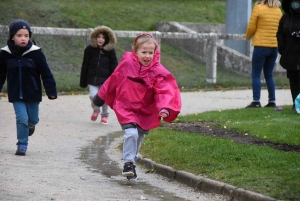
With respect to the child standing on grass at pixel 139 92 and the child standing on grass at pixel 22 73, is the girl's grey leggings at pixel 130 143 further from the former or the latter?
the child standing on grass at pixel 22 73

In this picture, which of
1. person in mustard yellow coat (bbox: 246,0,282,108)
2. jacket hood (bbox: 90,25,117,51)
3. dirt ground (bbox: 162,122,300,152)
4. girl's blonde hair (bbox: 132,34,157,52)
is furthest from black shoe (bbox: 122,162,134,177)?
person in mustard yellow coat (bbox: 246,0,282,108)

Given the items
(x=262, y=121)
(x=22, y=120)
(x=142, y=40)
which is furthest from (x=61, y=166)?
(x=262, y=121)

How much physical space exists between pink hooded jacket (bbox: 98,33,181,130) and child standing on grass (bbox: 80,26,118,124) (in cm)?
510

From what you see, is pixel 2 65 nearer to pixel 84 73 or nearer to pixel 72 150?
pixel 72 150

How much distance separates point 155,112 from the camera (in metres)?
8.74

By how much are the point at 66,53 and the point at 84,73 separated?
732 cm

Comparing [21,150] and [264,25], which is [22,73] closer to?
[21,150]

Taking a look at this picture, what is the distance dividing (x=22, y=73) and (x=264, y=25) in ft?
20.6

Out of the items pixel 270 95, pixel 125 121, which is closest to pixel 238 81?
pixel 270 95

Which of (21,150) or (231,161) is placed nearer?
(231,161)

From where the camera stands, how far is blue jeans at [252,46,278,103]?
1504 centimetres

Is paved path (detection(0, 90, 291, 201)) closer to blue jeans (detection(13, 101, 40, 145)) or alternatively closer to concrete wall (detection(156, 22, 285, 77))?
blue jeans (detection(13, 101, 40, 145))

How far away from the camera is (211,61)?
843 inches

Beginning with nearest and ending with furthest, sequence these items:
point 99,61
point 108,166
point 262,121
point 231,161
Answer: point 231,161 < point 108,166 < point 262,121 < point 99,61
